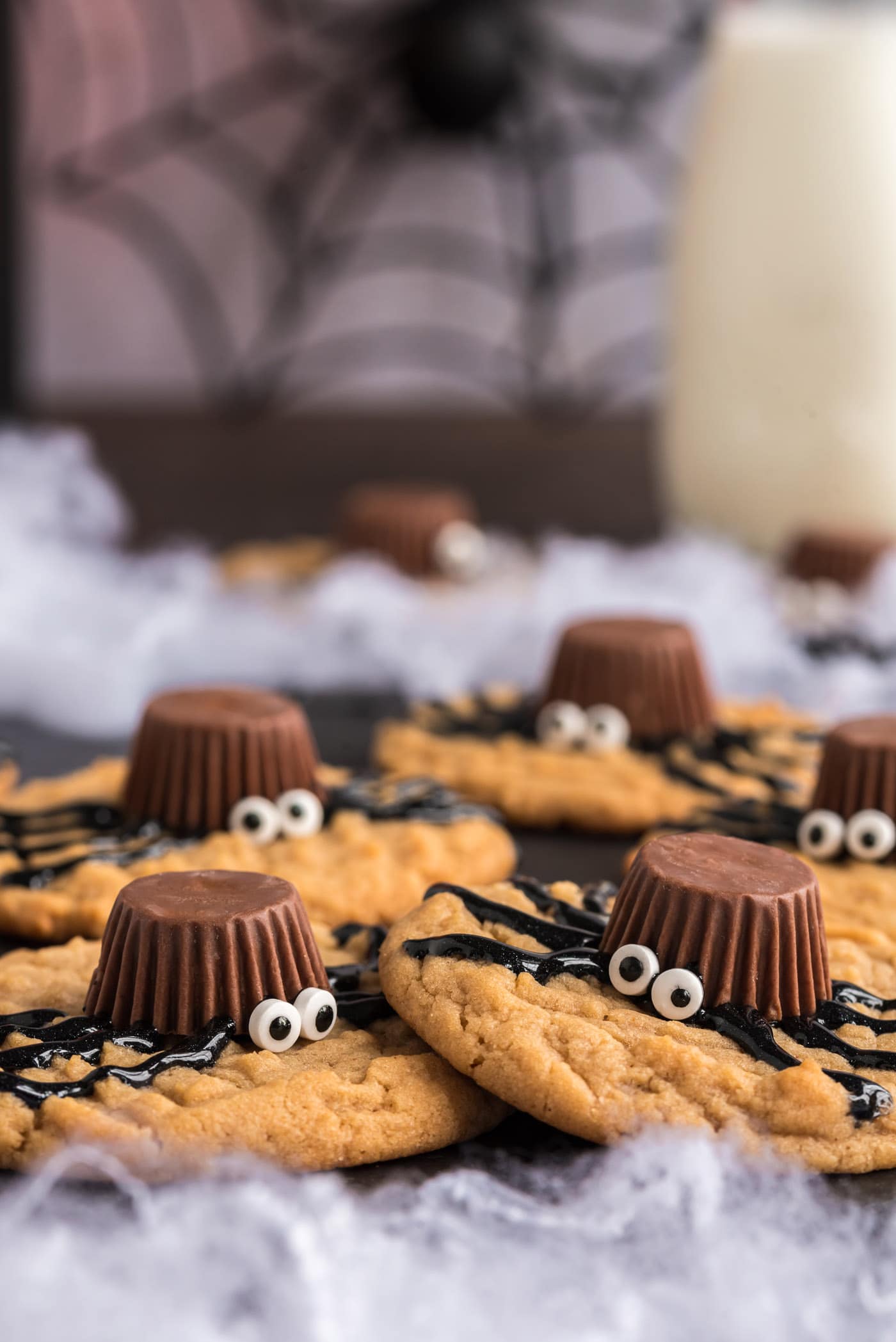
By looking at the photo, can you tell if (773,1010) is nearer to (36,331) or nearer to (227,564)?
(227,564)

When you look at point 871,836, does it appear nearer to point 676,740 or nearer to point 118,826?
point 676,740

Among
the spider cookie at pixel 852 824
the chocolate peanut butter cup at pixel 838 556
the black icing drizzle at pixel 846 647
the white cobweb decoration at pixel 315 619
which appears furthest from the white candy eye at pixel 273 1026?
the chocolate peanut butter cup at pixel 838 556

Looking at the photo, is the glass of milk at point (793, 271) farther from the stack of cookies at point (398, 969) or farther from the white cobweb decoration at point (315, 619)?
the stack of cookies at point (398, 969)

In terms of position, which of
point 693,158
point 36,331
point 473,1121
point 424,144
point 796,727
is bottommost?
point 473,1121

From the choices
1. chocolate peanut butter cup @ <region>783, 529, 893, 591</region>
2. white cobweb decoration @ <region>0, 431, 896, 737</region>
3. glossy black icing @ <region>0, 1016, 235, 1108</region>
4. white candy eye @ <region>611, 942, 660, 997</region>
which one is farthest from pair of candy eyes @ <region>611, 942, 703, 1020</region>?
chocolate peanut butter cup @ <region>783, 529, 893, 591</region>

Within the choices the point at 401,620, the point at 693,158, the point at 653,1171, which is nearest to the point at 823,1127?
the point at 653,1171

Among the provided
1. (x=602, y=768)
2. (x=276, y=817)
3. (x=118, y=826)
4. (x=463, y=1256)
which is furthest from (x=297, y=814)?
(x=463, y=1256)

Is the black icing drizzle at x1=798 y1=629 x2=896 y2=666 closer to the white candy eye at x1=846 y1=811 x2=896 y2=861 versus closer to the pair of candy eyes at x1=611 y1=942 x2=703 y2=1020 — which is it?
the white candy eye at x1=846 y1=811 x2=896 y2=861
